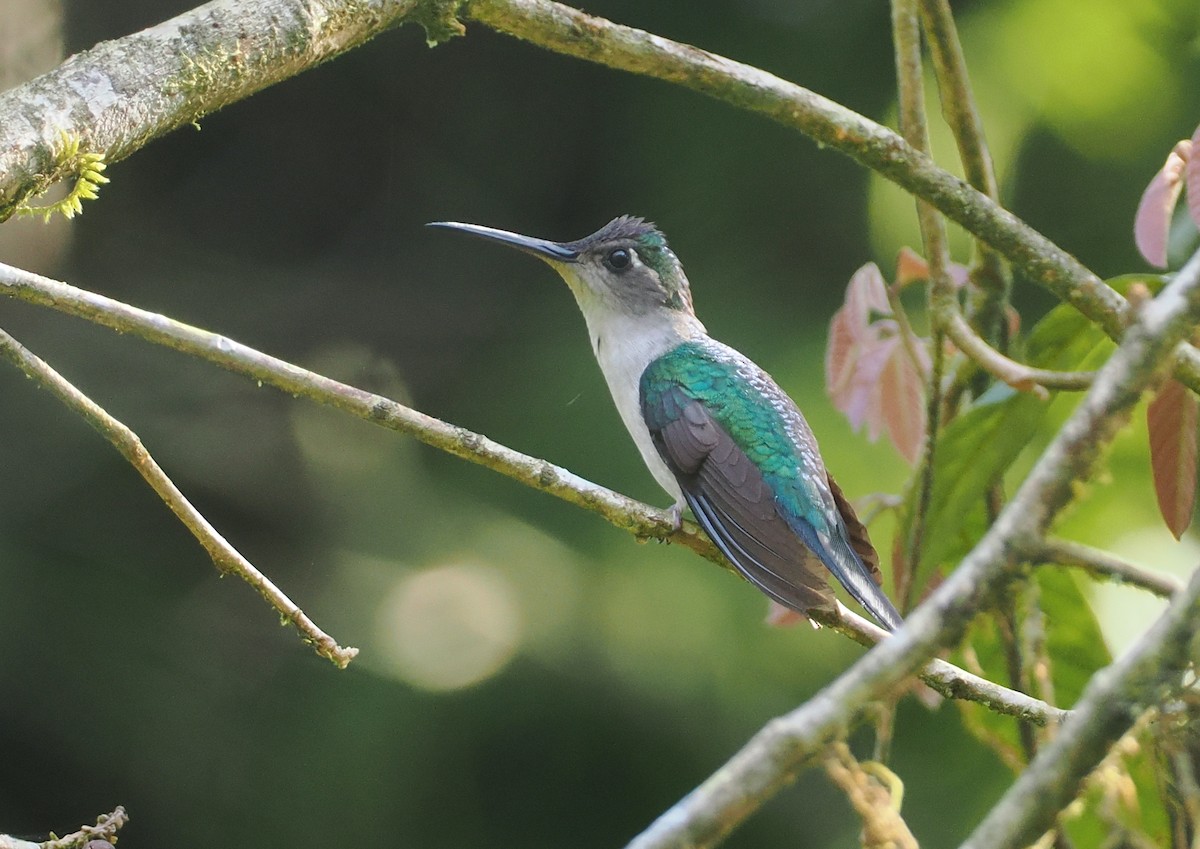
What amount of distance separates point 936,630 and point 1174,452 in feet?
6.05

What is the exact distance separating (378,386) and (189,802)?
1.75 meters

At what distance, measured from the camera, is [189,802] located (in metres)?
4.61

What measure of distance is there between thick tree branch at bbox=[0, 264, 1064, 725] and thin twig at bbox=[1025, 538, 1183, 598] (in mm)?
698

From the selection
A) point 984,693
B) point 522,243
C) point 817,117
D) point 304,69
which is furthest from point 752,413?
point 304,69

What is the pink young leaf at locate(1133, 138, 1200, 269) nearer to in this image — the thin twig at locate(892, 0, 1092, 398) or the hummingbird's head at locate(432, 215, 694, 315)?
the thin twig at locate(892, 0, 1092, 398)

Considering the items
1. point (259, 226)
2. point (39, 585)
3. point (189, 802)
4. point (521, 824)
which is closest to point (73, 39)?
point (259, 226)

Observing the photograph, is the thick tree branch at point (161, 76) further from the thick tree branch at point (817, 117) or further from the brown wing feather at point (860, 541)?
the brown wing feather at point (860, 541)

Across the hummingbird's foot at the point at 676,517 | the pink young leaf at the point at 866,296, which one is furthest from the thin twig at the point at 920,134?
the hummingbird's foot at the point at 676,517

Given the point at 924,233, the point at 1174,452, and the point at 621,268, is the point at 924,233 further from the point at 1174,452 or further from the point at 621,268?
the point at 621,268

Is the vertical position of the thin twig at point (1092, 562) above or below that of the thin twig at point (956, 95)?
below

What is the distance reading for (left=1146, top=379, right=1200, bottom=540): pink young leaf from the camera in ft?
8.55

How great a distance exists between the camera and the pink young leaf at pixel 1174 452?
2607 millimetres

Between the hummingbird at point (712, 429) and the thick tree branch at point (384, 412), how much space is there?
0.54 metres

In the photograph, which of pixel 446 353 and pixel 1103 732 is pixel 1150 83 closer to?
pixel 446 353
